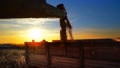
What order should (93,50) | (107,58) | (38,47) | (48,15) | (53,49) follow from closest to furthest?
(48,15) → (107,58) → (93,50) → (53,49) → (38,47)

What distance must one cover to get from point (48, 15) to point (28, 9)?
1.54m

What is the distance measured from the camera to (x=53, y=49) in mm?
→ 15273

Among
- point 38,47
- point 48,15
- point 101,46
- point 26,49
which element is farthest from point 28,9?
point 26,49

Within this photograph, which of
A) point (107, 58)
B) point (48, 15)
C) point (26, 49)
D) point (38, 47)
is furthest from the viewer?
point (26, 49)

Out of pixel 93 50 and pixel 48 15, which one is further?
pixel 93 50

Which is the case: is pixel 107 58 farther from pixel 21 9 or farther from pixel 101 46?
pixel 21 9

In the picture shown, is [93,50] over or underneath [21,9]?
underneath

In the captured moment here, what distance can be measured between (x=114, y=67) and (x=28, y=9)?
12.6 feet

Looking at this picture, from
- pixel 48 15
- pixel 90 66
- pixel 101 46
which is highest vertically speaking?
pixel 48 15

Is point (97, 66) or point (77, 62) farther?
point (77, 62)

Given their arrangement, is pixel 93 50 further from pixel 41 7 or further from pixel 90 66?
Answer: pixel 41 7

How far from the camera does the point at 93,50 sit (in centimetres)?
1187

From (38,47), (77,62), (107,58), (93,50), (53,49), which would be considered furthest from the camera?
(38,47)

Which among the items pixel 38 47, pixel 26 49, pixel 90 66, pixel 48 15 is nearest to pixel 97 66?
pixel 90 66
